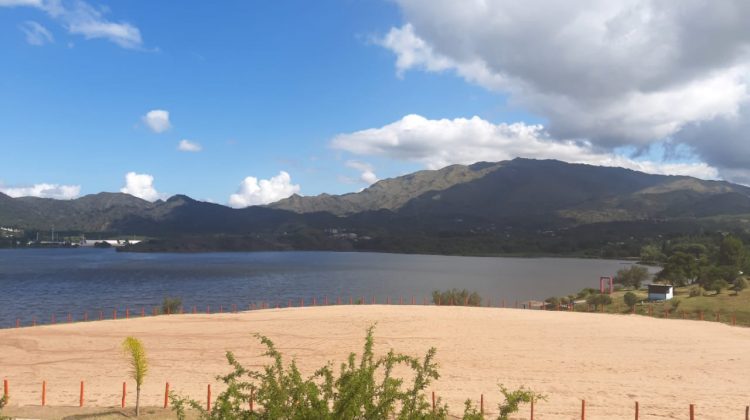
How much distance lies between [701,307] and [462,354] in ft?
109

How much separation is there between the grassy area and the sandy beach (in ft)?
15.5

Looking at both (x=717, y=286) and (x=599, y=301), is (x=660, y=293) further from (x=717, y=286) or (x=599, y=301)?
(x=599, y=301)

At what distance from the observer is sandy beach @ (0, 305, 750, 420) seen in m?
24.1

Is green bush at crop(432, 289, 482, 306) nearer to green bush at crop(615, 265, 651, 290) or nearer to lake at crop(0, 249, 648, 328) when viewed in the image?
lake at crop(0, 249, 648, 328)

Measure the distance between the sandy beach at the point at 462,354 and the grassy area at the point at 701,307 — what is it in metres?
4.71

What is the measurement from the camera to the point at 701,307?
5331 cm

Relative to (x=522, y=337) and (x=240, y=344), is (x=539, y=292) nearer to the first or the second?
(x=522, y=337)

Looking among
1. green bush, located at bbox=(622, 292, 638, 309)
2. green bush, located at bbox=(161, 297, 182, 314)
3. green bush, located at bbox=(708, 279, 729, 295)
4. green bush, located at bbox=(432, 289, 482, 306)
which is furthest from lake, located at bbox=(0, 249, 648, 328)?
green bush, located at bbox=(708, 279, 729, 295)

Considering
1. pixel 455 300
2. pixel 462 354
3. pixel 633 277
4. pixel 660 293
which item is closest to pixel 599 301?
pixel 660 293

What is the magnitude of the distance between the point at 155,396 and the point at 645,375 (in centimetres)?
2424

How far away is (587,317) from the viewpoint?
49.9 metres

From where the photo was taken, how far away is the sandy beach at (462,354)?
2406 cm

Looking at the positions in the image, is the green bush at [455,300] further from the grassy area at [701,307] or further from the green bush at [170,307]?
the green bush at [170,307]

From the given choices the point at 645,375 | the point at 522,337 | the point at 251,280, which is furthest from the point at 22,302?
the point at 645,375
